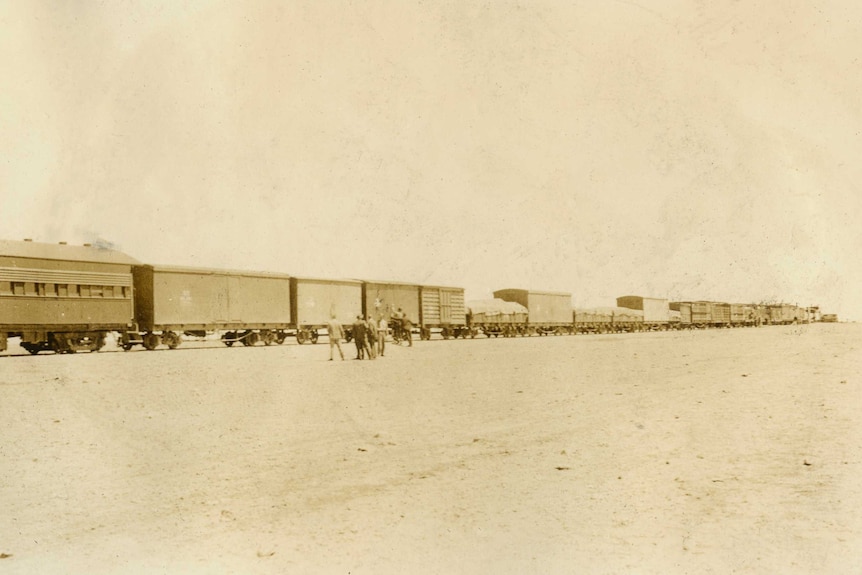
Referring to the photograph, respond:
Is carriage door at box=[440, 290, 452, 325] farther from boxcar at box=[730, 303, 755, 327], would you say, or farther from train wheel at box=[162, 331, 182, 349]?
boxcar at box=[730, 303, 755, 327]

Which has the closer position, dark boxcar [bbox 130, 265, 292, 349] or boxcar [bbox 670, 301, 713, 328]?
dark boxcar [bbox 130, 265, 292, 349]

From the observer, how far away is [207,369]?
17.5 meters

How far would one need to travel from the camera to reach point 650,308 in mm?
61094

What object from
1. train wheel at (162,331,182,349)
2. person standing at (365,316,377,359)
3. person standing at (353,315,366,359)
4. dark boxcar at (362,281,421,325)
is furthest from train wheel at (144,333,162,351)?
dark boxcar at (362,281,421,325)

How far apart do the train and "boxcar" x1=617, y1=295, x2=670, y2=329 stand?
1642cm

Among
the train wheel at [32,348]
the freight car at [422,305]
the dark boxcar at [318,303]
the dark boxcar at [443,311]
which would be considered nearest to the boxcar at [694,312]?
the dark boxcar at [443,311]

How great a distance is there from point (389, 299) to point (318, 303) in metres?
5.46

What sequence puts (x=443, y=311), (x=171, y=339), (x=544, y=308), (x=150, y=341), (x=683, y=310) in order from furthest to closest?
(x=683, y=310), (x=544, y=308), (x=443, y=311), (x=171, y=339), (x=150, y=341)

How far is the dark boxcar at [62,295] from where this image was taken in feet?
69.3

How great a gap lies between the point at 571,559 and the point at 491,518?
1.00 metres

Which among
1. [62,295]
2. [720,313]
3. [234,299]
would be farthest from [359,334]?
[720,313]

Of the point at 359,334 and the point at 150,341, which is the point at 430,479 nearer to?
the point at 359,334

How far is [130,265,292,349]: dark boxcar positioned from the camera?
25.7 meters

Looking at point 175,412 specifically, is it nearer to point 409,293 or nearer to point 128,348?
point 128,348
